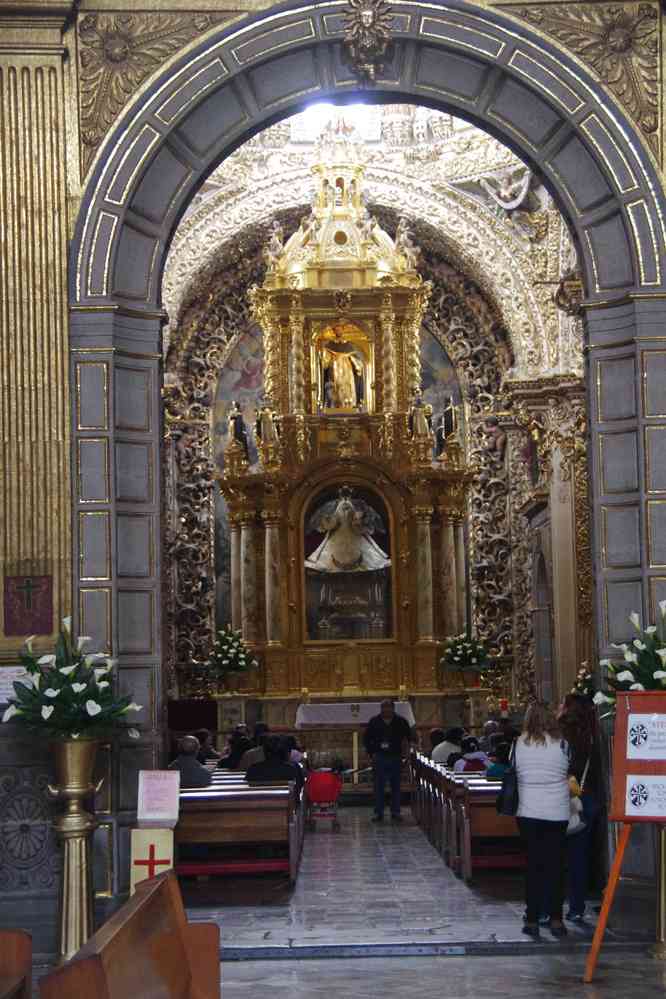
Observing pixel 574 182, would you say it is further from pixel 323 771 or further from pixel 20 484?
pixel 323 771

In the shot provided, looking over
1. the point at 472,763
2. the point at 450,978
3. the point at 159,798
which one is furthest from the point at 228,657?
the point at 450,978

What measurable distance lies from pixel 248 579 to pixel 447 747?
27.0ft

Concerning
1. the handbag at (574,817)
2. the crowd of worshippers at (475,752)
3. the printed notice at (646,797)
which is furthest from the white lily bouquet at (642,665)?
the crowd of worshippers at (475,752)

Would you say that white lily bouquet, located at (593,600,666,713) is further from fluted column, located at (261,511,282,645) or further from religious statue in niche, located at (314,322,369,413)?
religious statue in niche, located at (314,322,369,413)

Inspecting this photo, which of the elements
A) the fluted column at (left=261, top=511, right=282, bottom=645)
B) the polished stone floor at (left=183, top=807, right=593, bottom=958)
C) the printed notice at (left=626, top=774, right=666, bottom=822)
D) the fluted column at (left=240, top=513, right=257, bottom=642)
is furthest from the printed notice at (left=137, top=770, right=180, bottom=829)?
the fluted column at (left=240, top=513, right=257, bottom=642)

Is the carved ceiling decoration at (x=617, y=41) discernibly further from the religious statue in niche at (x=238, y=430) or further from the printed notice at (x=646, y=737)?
the religious statue in niche at (x=238, y=430)

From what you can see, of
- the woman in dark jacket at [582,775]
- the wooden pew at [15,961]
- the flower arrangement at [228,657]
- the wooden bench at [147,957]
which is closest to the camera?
the wooden bench at [147,957]

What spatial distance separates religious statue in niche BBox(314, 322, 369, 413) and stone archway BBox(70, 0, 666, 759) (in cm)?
1292

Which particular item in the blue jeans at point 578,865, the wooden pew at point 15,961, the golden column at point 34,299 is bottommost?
the blue jeans at point 578,865

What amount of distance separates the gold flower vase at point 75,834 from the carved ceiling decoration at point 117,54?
4.31m

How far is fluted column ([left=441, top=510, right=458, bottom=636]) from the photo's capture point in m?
25.4

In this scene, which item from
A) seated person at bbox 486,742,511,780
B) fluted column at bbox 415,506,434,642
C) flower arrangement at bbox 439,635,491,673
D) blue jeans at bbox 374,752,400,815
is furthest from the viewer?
fluted column at bbox 415,506,434,642

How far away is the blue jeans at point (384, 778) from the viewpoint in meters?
19.4

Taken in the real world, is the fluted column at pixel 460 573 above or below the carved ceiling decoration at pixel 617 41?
below
